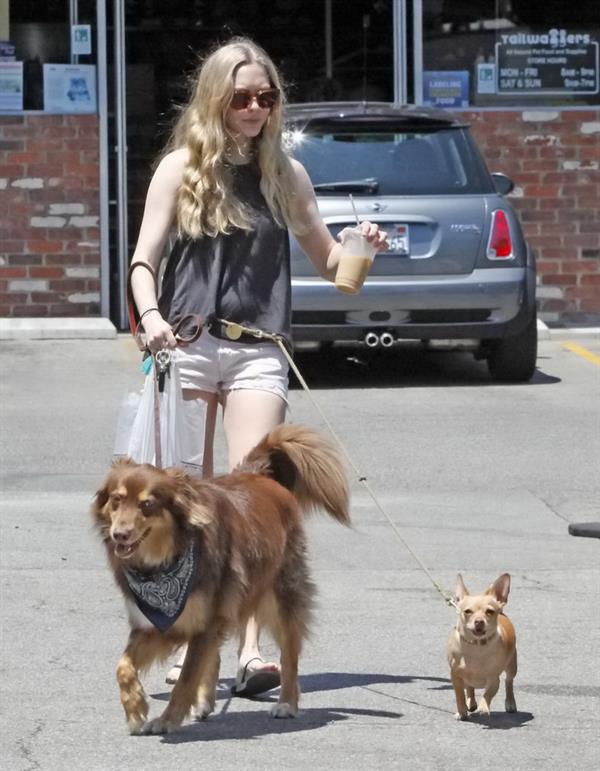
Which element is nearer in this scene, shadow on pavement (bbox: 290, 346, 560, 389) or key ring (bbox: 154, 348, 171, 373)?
key ring (bbox: 154, 348, 171, 373)

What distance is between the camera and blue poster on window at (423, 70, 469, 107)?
15914 millimetres

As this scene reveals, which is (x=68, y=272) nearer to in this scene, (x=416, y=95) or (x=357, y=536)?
(x=416, y=95)

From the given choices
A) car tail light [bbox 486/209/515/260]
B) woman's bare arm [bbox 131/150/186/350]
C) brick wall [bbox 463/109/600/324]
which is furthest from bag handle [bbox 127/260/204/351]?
brick wall [bbox 463/109/600/324]

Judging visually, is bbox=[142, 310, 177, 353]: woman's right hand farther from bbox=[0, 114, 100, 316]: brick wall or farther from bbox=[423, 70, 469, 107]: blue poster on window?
bbox=[423, 70, 469, 107]: blue poster on window

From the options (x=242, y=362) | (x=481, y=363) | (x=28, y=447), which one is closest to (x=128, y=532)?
(x=242, y=362)

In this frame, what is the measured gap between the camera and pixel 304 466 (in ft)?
18.7

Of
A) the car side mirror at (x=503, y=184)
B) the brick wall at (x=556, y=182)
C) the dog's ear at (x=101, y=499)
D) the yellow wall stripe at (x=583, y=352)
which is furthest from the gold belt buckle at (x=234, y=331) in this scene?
the brick wall at (x=556, y=182)

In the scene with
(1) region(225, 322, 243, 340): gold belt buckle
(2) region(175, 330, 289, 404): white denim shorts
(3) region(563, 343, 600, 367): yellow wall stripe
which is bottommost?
(3) region(563, 343, 600, 367): yellow wall stripe

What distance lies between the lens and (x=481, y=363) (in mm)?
14047

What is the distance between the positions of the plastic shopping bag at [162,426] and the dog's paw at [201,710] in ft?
2.45

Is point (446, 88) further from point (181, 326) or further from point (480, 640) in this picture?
point (480, 640)

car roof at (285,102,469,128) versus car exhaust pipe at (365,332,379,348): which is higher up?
car roof at (285,102,469,128)

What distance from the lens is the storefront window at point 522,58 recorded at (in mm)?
15891

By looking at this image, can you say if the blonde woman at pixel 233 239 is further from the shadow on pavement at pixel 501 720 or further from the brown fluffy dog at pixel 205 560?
the shadow on pavement at pixel 501 720
